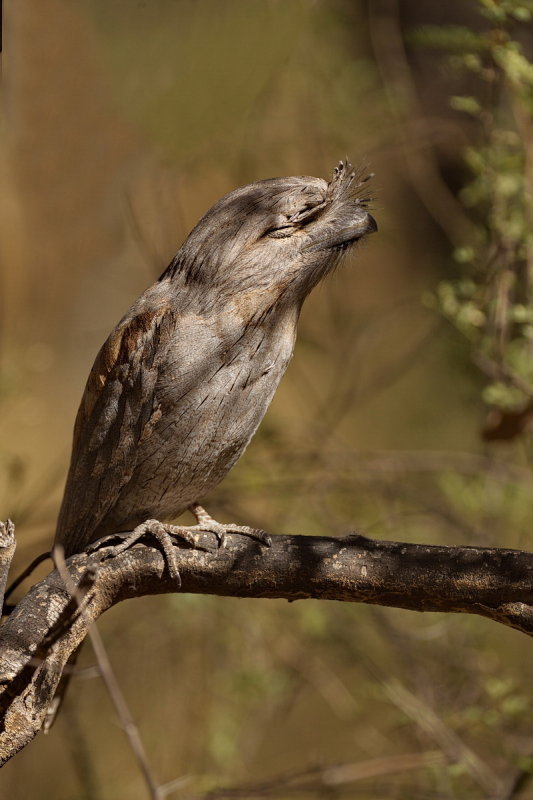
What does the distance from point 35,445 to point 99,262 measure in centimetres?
163

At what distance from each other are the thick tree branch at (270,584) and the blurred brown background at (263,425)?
1.34 metres

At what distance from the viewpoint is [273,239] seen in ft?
6.73

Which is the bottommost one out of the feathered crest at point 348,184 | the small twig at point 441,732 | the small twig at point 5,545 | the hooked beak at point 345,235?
the small twig at point 441,732

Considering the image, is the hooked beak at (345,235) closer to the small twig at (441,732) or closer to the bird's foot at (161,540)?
the bird's foot at (161,540)

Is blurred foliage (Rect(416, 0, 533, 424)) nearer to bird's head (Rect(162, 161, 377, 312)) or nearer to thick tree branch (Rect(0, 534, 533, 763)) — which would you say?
bird's head (Rect(162, 161, 377, 312))

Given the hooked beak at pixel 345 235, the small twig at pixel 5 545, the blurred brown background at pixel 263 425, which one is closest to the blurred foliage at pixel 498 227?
the blurred brown background at pixel 263 425

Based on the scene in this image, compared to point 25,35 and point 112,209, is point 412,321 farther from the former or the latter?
point 25,35

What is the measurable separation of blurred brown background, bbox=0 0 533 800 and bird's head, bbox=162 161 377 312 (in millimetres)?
1444

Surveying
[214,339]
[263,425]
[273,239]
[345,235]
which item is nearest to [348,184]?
[345,235]

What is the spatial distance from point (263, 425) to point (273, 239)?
86.2 inches

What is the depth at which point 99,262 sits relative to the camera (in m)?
6.78

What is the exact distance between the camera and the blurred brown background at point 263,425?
160 inches

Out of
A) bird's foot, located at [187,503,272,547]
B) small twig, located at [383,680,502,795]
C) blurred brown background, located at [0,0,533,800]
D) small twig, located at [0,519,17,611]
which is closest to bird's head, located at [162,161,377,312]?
bird's foot, located at [187,503,272,547]

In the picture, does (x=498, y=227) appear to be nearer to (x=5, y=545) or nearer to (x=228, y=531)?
(x=228, y=531)
